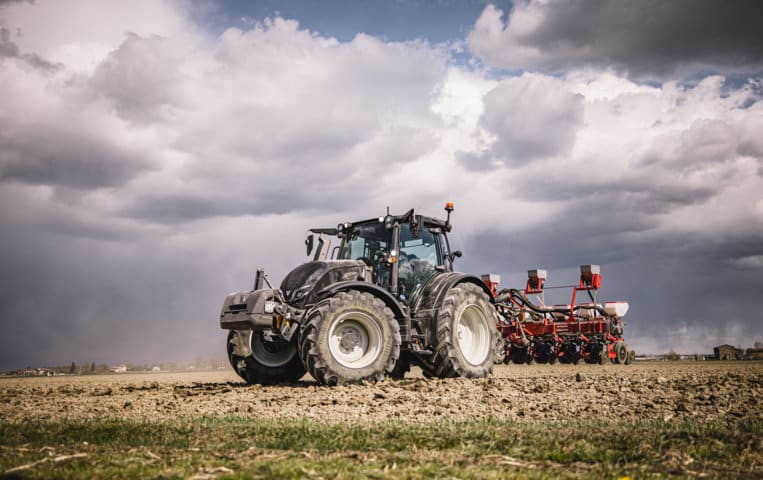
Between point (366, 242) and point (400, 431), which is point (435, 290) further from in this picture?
point (400, 431)

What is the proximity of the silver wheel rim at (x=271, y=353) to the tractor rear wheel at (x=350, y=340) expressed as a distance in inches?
57.2

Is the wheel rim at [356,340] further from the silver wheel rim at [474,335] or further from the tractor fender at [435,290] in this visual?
the silver wheel rim at [474,335]

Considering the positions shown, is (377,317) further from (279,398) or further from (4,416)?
(4,416)

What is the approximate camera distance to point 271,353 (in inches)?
408

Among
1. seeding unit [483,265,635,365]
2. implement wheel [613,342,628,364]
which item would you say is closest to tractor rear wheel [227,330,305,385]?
seeding unit [483,265,635,365]

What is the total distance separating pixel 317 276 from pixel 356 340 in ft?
3.81

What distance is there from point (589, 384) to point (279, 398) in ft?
14.0

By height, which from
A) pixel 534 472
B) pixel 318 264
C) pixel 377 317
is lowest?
pixel 534 472

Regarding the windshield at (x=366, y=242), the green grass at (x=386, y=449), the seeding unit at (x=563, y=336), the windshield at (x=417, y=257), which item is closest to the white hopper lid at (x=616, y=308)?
the seeding unit at (x=563, y=336)

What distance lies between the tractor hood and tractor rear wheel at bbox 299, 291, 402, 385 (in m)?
0.54

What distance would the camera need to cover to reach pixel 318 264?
9.98 metres

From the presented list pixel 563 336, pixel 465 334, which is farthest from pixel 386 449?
pixel 563 336

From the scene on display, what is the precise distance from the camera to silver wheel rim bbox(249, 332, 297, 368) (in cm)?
1025

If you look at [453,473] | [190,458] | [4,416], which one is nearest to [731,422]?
[453,473]
